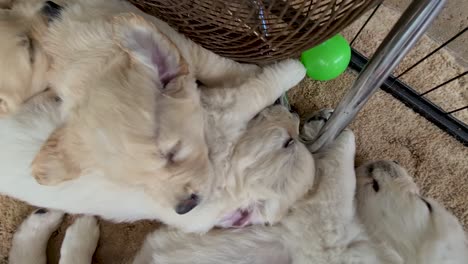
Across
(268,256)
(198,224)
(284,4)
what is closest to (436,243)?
(268,256)

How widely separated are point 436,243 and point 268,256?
0.50 meters

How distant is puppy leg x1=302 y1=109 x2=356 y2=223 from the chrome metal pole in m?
0.14

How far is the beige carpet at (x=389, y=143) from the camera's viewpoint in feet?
6.43

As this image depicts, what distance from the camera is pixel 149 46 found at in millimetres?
1307

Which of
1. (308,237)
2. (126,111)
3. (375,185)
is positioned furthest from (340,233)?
(126,111)

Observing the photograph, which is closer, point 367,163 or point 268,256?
point 268,256

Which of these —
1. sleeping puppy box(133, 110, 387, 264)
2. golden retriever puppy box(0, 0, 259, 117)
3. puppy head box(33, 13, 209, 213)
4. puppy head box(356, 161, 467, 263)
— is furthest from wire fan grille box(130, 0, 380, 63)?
puppy head box(356, 161, 467, 263)

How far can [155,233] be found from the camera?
1.80m

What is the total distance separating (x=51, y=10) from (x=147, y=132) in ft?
1.52

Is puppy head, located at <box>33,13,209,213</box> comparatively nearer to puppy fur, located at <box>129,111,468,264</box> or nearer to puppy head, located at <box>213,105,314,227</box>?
puppy head, located at <box>213,105,314,227</box>

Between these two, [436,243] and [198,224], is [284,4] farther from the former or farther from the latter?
[436,243]

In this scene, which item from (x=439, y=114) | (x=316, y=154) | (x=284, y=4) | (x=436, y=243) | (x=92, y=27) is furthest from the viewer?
(x=439, y=114)

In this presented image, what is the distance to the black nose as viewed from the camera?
1461 millimetres

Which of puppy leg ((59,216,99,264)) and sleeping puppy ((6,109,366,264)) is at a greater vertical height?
sleeping puppy ((6,109,366,264))
